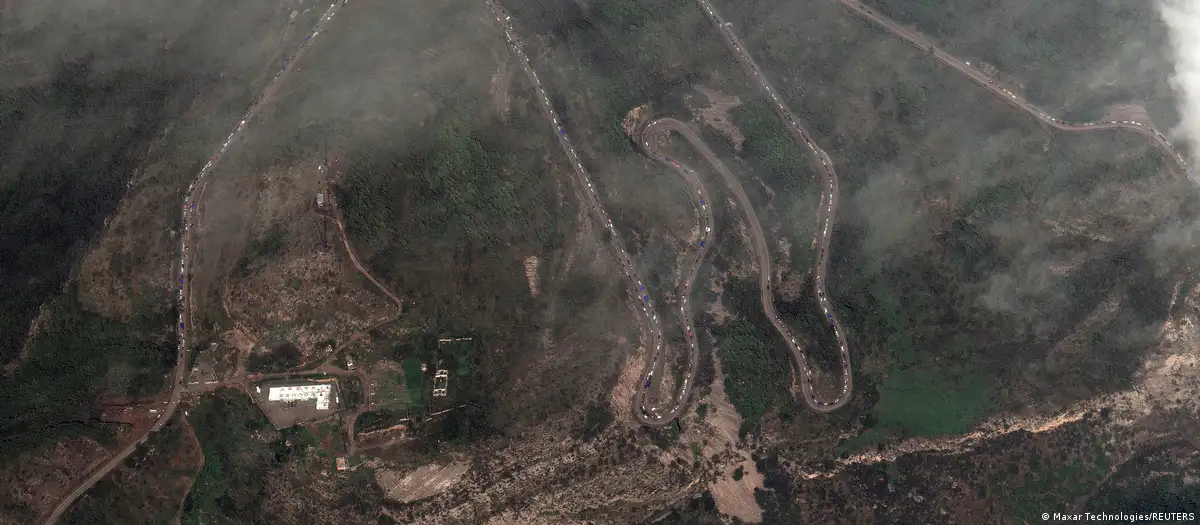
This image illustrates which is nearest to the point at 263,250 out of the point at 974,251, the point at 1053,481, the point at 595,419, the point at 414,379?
the point at 414,379

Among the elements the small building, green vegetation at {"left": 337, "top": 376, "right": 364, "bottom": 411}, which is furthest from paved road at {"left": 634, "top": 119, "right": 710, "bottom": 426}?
green vegetation at {"left": 337, "top": 376, "right": 364, "bottom": 411}

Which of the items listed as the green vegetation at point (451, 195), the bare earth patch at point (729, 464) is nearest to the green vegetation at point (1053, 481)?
the bare earth patch at point (729, 464)

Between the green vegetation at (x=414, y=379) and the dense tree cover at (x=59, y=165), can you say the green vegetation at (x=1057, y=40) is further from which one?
the dense tree cover at (x=59, y=165)

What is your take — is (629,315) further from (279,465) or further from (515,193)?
(279,465)

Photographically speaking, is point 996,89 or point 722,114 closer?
point 722,114

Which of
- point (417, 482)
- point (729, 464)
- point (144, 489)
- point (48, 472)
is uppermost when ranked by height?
point (48, 472)

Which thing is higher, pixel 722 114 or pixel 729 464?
pixel 722 114

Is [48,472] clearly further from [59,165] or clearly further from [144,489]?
[59,165]
